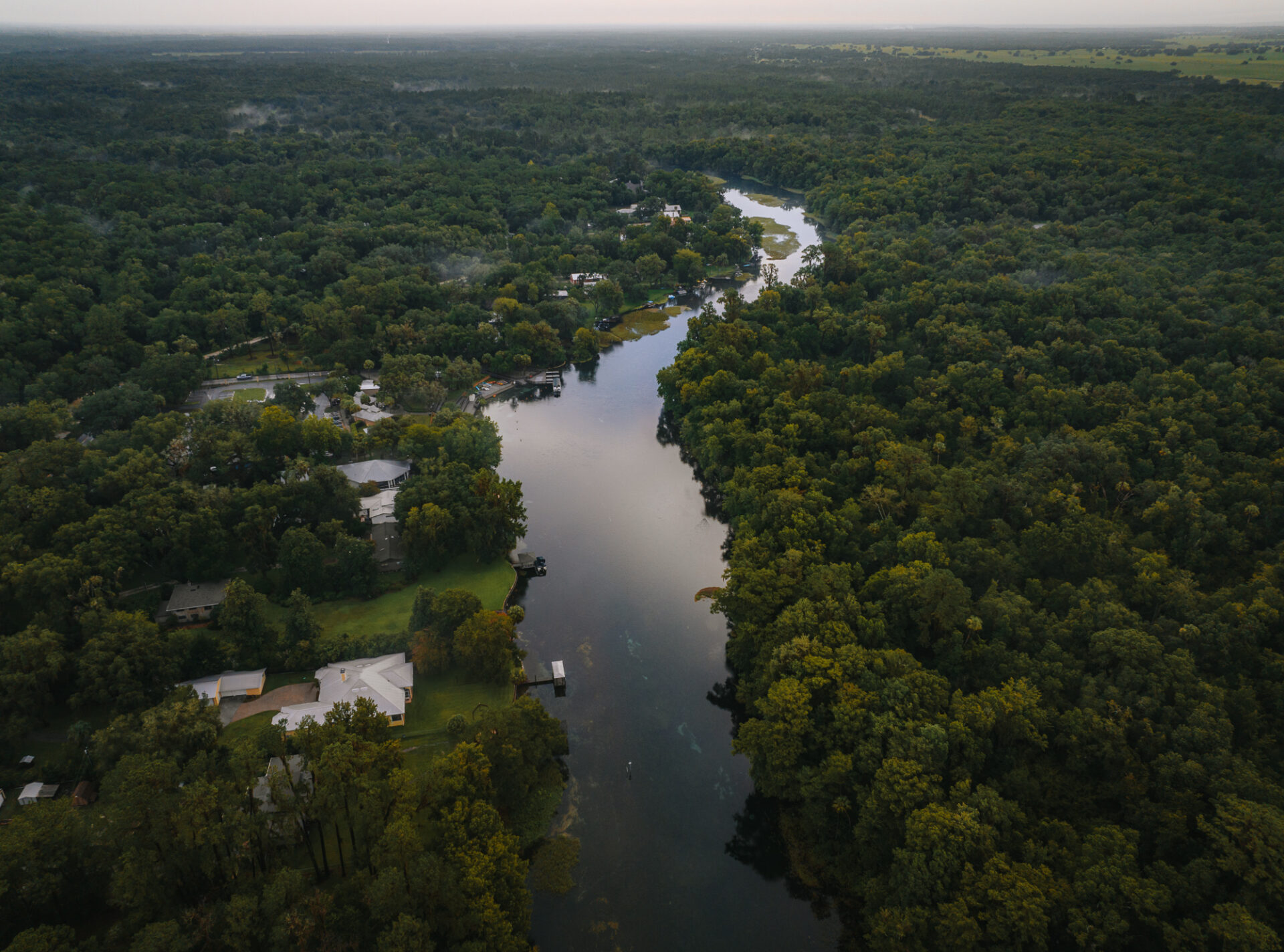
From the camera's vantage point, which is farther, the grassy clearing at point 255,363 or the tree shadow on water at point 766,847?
the grassy clearing at point 255,363

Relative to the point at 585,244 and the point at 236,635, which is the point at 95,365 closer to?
the point at 236,635

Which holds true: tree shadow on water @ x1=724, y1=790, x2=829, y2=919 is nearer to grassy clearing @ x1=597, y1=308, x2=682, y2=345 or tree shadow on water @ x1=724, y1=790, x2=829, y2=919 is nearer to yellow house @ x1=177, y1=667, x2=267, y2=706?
yellow house @ x1=177, y1=667, x2=267, y2=706

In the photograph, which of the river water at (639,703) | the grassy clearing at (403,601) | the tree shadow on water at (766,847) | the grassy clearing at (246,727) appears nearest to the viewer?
the river water at (639,703)

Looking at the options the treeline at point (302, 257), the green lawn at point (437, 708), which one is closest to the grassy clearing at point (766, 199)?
the treeline at point (302, 257)

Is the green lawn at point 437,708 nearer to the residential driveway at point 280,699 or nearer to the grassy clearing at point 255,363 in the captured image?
the residential driveway at point 280,699

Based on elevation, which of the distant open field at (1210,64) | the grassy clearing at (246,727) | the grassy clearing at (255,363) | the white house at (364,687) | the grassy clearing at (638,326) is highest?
the distant open field at (1210,64)

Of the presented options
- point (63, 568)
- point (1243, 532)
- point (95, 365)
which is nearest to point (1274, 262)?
point (1243, 532)
